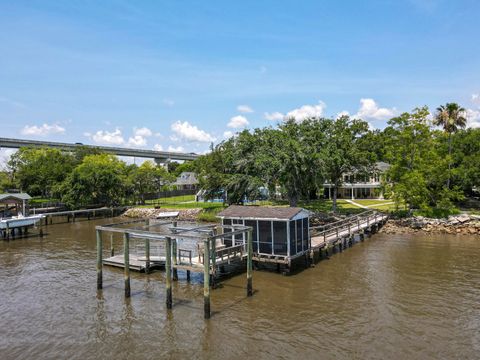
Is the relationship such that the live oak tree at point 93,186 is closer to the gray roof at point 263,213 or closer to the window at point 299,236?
the gray roof at point 263,213

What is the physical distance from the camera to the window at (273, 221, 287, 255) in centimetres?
2369

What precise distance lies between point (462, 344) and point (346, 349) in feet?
15.1

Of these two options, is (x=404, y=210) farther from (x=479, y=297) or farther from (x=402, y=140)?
(x=479, y=297)

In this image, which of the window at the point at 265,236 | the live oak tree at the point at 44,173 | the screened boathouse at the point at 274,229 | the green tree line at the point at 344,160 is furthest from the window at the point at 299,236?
the live oak tree at the point at 44,173

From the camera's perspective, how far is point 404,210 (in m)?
46.2

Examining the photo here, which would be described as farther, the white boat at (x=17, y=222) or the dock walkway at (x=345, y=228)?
the white boat at (x=17, y=222)

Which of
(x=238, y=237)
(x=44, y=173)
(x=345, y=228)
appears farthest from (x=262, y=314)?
(x=44, y=173)

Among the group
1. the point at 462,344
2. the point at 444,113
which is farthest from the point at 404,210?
the point at 462,344

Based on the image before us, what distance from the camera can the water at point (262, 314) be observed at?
49.3 ft

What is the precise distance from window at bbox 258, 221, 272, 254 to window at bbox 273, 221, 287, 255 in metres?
0.32

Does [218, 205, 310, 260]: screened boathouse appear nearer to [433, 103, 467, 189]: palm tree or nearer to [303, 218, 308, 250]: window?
[303, 218, 308, 250]: window

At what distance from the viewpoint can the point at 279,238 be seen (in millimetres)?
23828

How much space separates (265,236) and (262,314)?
656 cm

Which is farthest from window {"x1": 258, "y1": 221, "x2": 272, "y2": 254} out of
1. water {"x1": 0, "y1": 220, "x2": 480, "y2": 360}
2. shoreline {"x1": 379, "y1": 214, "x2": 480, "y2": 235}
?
shoreline {"x1": 379, "y1": 214, "x2": 480, "y2": 235}
